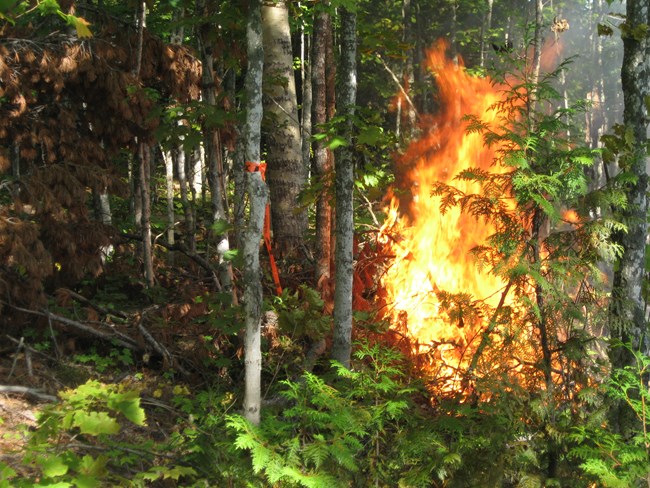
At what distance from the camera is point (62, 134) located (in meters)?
6.65

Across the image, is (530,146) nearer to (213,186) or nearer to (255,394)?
(255,394)

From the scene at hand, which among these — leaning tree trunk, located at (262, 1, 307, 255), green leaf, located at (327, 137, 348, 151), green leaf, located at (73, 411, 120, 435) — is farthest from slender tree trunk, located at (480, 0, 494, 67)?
green leaf, located at (73, 411, 120, 435)

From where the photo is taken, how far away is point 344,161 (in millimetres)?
5605

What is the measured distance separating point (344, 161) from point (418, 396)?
265cm

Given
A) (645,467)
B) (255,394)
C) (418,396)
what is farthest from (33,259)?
(645,467)

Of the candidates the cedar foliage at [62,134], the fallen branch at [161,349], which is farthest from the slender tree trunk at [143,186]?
the fallen branch at [161,349]

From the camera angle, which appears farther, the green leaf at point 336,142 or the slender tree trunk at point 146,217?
the slender tree trunk at point 146,217

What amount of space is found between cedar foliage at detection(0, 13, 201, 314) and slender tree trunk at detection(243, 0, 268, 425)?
84.8 inches

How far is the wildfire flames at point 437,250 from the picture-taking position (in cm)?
698

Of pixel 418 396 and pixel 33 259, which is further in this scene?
pixel 418 396

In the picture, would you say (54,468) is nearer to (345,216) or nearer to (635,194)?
(345,216)

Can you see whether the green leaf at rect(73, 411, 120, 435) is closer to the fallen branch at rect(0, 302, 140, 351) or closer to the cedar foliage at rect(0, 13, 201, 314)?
the cedar foliage at rect(0, 13, 201, 314)

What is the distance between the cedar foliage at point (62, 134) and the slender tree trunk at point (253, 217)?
2153 mm

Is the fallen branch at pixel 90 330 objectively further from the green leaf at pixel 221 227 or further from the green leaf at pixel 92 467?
the green leaf at pixel 92 467
